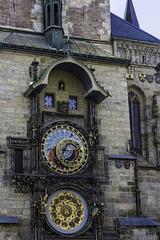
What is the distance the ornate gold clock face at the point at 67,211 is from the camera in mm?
17047

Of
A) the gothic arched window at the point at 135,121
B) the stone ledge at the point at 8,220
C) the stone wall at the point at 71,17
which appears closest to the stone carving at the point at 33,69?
the stone wall at the point at 71,17

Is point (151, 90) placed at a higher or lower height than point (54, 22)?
lower

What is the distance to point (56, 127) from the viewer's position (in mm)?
18016

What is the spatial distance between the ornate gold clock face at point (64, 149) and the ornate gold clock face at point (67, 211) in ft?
2.62

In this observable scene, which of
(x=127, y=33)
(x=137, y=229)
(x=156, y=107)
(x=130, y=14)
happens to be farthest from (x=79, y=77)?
(x=130, y=14)

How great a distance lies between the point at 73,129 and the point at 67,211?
276 cm

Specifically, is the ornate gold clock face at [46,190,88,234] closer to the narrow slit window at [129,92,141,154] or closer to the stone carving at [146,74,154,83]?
the narrow slit window at [129,92,141,154]

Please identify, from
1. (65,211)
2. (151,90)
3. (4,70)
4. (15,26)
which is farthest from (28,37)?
(65,211)

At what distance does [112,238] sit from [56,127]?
4008 millimetres

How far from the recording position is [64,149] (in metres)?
17.8

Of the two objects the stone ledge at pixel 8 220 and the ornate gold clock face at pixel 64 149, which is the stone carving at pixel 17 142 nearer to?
the ornate gold clock face at pixel 64 149

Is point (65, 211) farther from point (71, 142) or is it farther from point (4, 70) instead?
point (4, 70)

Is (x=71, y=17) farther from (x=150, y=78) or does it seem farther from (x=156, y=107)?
(x=156, y=107)

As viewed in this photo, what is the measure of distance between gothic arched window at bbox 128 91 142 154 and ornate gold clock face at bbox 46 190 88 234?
13.4 feet
